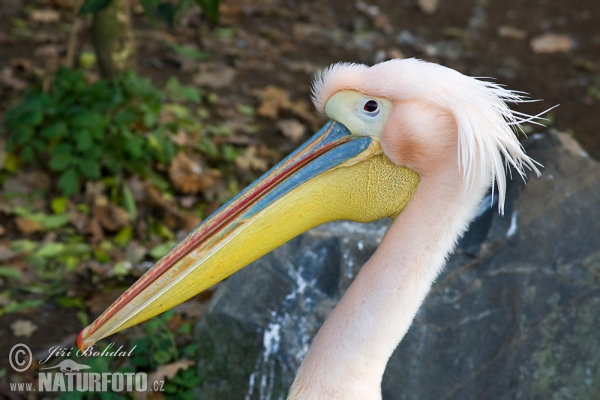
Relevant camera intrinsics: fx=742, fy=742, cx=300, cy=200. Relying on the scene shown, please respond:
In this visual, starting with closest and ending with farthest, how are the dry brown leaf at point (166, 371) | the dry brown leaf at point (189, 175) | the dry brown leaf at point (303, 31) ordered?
the dry brown leaf at point (166, 371) → the dry brown leaf at point (189, 175) → the dry brown leaf at point (303, 31)

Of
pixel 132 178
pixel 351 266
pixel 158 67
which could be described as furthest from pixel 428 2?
pixel 351 266

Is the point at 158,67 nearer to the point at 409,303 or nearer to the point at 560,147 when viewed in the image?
the point at 560,147

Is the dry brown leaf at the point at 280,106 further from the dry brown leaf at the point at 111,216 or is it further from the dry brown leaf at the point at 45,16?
the dry brown leaf at the point at 45,16

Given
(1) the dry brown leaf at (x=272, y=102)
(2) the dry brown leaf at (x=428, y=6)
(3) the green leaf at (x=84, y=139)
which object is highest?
(3) the green leaf at (x=84, y=139)

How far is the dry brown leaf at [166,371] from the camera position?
3.04 m

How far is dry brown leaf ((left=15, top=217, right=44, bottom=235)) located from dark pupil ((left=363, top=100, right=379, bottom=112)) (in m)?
2.44

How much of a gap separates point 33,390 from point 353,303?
167 centimetres

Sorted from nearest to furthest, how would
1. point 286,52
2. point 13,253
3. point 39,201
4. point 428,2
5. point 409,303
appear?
point 409,303 → point 13,253 → point 39,201 → point 286,52 → point 428,2

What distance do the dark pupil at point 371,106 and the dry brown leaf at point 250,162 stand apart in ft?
8.50

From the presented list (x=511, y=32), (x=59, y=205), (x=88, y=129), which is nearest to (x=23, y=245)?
(x=59, y=205)

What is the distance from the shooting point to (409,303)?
2002 millimetres

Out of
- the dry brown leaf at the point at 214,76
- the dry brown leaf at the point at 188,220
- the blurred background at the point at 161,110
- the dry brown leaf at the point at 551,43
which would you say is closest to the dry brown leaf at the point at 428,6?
the blurred background at the point at 161,110

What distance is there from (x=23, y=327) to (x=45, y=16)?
300 cm

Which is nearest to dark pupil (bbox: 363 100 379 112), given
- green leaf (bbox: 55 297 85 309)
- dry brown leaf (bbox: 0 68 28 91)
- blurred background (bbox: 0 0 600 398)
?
blurred background (bbox: 0 0 600 398)
